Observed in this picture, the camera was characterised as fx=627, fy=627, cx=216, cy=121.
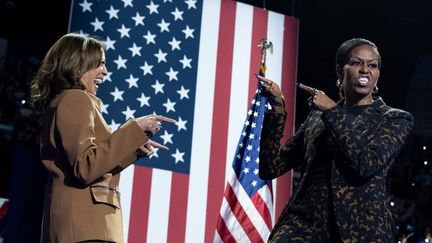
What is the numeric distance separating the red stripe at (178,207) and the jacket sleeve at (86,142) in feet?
6.05

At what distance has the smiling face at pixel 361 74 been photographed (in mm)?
1988

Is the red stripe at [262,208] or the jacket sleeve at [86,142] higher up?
the jacket sleeve at [86,142]

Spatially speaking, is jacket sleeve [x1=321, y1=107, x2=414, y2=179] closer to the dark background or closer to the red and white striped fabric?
the red and white striped fabric

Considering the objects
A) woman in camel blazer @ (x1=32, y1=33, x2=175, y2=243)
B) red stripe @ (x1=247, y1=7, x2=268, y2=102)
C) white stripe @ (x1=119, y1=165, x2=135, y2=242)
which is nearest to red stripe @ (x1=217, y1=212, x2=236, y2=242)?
white stripe @ (x1=119, y1=165, x2=135, y2=242)

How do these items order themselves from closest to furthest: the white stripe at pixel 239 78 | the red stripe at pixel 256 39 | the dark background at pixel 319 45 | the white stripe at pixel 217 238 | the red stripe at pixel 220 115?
the white stripe at pixel 217 238 → the red stripe at pixel 220 115 → the white stripe at pixel 239 78 → the red stripe at pixel 256 39 → the dark background at pixel 319 45

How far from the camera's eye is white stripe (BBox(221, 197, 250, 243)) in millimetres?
3562

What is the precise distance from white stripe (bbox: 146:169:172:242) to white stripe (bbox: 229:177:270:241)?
1.25ft

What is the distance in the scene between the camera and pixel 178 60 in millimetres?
3820

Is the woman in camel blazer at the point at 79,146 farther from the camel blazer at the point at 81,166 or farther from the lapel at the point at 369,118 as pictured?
the lapel at the point at 369,118

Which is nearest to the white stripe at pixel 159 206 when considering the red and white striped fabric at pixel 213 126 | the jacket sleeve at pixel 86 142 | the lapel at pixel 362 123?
the red and white striped fabric at pixel 213 126

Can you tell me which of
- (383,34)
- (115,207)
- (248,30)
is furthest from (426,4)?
(115,207)

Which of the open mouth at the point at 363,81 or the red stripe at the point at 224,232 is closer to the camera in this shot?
the open mouth at the point at 363,81

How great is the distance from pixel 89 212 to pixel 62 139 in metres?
0.22

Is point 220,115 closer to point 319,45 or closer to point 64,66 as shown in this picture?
point 64,66
